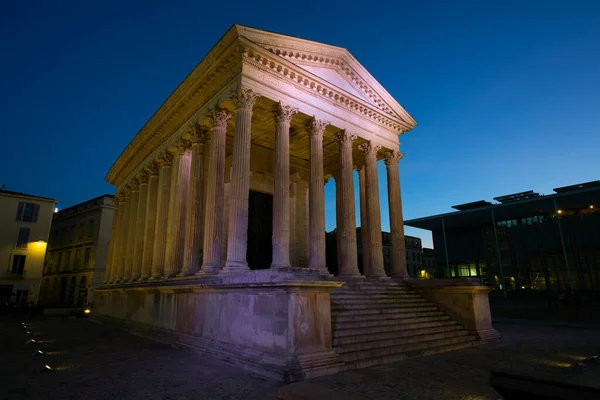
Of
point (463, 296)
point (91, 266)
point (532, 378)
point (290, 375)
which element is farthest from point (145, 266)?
point (91, 266)

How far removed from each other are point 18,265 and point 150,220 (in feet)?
86.1

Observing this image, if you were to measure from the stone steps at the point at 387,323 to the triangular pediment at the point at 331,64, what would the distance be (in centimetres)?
1035

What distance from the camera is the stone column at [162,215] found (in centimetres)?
1738

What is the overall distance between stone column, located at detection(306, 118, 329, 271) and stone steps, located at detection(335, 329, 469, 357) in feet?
13.8

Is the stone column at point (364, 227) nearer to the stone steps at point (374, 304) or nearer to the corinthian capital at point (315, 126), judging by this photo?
the stone steps at point (374, 304)

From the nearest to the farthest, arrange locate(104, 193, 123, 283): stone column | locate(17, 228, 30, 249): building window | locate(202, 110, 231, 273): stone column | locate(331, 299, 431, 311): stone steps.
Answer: locate(331, 299, 431, 311): stone steps, locate(202, 110, 231, 273): stone column, locate(104, 193, 123, 283): stone column, locate(17, 228, 30, 249): building window

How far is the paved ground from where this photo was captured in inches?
256

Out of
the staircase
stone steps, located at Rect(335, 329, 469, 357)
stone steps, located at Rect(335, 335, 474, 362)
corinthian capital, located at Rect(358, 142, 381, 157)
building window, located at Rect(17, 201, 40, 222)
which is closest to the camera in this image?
stone steps, located at Rect(335, 335, 474, 362)

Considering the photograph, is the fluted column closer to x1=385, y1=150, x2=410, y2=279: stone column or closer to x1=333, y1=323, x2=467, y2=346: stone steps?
x1=333, y1=323, x2=467, y2=346: stone steps

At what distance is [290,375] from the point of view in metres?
7.56

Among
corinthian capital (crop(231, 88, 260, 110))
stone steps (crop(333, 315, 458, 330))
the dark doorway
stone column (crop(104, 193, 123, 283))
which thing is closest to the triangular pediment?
corinthian capital (crop(231, 88, 260, 110))

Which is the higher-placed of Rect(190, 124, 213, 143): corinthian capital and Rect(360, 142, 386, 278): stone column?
Rect(190, 124, 213, 143): corinthian capital

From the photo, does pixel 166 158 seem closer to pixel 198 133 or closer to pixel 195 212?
pixel 198 133

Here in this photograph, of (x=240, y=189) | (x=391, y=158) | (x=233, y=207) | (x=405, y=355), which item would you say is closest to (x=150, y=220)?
(x=233, y=207)
